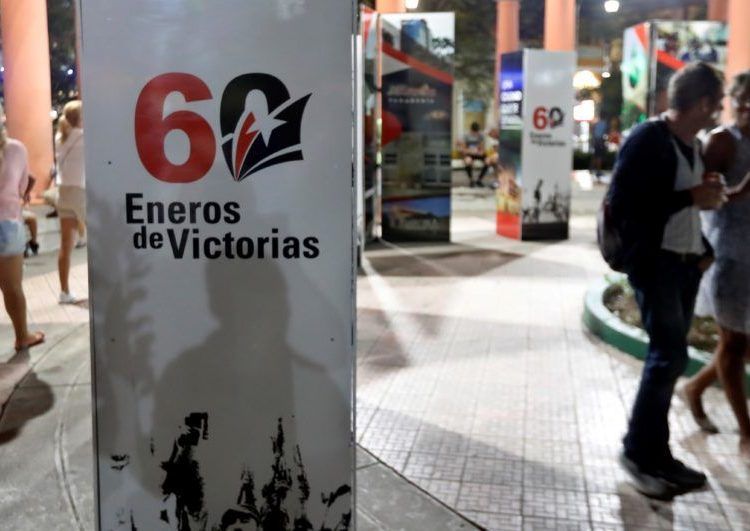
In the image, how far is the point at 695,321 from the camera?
608cm

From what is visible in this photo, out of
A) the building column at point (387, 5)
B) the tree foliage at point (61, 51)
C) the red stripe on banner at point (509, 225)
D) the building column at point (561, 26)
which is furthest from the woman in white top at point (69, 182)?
the building column at point (561, 26)

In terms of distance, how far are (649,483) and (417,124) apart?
8.45 meters

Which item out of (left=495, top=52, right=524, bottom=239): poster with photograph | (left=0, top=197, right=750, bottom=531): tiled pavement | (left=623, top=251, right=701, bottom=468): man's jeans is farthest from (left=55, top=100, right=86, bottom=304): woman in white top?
(left=495, top=52, right=524, bottom=239): poster with photograph

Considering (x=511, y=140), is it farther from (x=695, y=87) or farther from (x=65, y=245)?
(x=695, y=87)

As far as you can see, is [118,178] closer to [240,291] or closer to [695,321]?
[240,291]

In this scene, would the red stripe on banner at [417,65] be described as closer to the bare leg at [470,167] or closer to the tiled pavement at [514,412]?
the tiled pavement at [514,412]

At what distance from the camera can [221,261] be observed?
257cm

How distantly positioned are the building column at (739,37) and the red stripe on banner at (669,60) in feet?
16.9

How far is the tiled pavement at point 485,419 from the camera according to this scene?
3.89m

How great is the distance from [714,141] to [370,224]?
24.9ft

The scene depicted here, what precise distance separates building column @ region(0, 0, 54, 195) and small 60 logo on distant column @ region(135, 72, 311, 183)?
43.0 ft

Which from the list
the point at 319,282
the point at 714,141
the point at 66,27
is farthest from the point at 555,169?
the point at 66,27

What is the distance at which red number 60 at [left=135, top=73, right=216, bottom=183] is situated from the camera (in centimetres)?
249

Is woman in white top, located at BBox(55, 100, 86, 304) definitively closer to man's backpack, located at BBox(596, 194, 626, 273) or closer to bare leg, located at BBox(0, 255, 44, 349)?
bare leg, located at BBox(0, 255, 44, 349)
